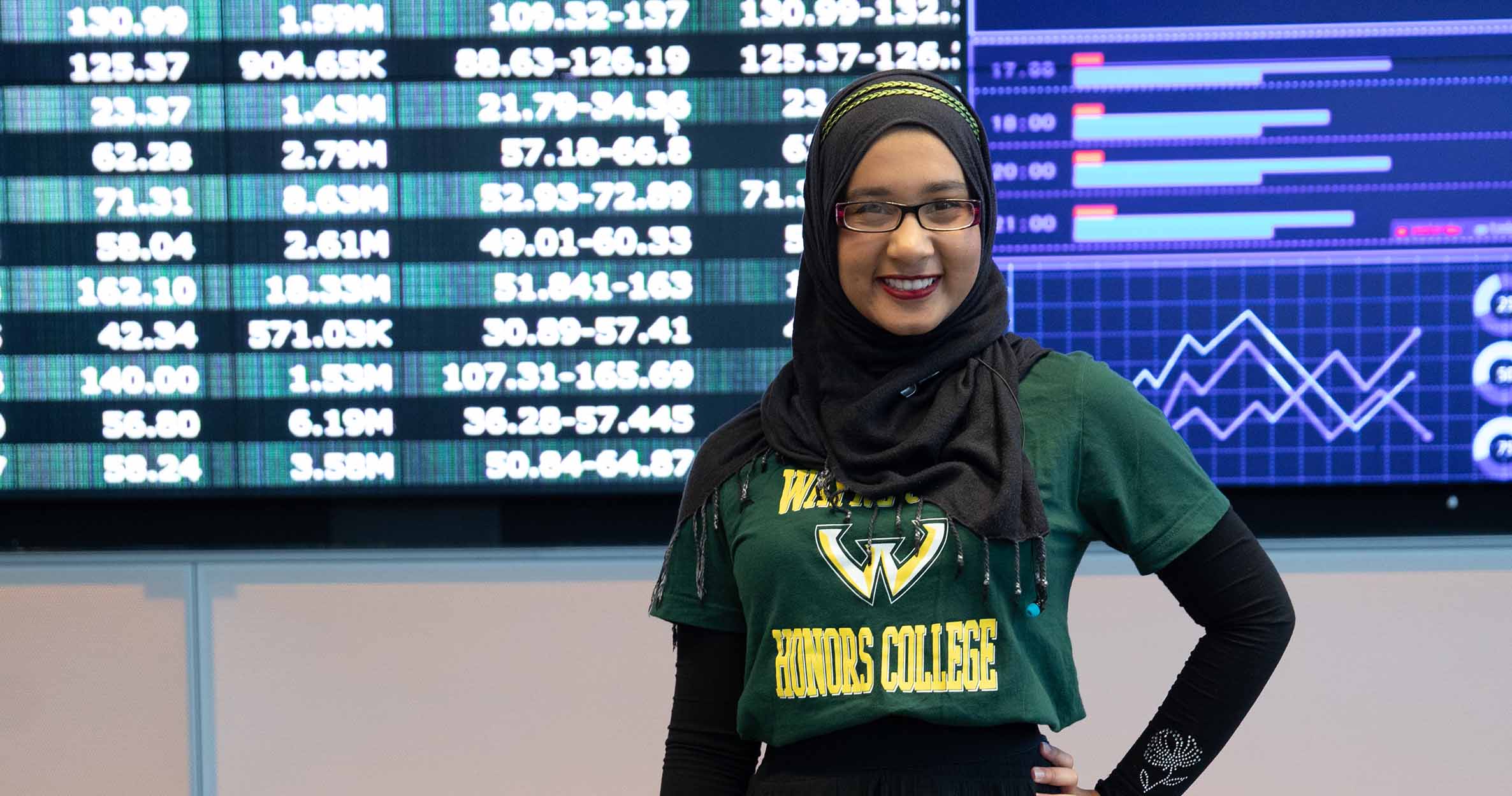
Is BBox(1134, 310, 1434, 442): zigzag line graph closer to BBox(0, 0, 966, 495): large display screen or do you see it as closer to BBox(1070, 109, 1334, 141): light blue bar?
BBox(1070, 109, 1334, 141): light blue bar

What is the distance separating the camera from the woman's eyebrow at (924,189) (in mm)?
1017

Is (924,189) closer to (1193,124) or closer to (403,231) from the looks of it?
(1193,124)

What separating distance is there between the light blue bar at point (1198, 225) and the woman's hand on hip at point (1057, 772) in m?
1.08

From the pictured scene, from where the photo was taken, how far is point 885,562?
101 cm

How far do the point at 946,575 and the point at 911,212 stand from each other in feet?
0.95

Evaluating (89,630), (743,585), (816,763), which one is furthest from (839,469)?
(89,630)

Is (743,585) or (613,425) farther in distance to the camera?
(613,425)

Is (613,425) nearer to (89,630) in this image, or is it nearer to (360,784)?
(360,784)

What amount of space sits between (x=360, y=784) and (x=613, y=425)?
75 centimetres

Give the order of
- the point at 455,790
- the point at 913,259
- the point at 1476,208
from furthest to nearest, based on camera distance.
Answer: the point at 455,790 < the point at 1476,208 < the point at 913,259

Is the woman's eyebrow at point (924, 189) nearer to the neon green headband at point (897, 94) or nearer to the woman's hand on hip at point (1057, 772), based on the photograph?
the neon green headband at point (897, 94)

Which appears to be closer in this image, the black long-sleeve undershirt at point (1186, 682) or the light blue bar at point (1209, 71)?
the black long-sleeve undershirt at point (1186, 682)

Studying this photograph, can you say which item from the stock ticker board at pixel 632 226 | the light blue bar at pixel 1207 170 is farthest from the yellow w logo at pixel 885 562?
the light blue bar at pixel 1207 170

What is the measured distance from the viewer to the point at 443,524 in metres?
2.08
